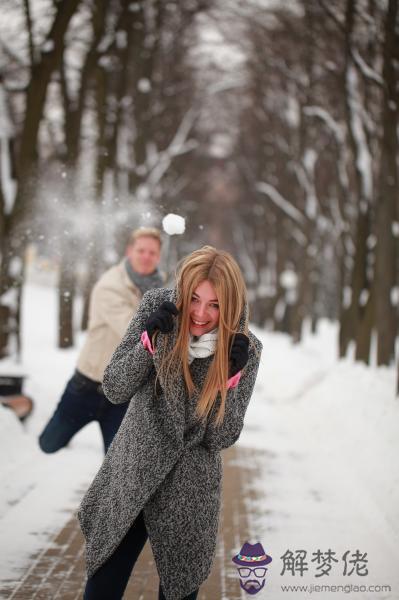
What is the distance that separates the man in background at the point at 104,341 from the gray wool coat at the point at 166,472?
2028mm

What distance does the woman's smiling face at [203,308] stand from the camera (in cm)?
295

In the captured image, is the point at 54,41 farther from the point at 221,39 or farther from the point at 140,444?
the point at 221,39

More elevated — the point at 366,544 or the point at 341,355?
the point at 366,544

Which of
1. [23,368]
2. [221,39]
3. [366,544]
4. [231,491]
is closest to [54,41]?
[23,368]

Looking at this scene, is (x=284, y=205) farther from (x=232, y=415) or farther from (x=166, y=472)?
(x=166, y=472)

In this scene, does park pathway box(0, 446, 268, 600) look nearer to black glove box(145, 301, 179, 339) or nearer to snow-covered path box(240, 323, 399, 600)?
snow-covered path box(240, 323, 399, 600)

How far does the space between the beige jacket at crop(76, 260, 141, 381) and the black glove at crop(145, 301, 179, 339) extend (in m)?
2.43

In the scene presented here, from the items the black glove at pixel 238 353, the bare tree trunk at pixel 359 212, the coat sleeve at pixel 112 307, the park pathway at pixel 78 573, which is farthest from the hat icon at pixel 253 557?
the bare tree trunk at pixel 359 212

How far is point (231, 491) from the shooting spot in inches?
266

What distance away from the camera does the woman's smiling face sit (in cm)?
295

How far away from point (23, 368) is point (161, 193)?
1784cm

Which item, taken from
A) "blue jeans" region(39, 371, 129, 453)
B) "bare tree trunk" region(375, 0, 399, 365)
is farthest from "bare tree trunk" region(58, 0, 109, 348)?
"blue jeans" region(39, 371, 129, 453)

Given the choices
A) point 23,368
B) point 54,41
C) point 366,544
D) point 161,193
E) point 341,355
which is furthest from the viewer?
point 161,193

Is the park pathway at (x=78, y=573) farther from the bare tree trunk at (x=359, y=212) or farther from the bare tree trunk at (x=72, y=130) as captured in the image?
the bare tree trunk at (x=359, y=212)
